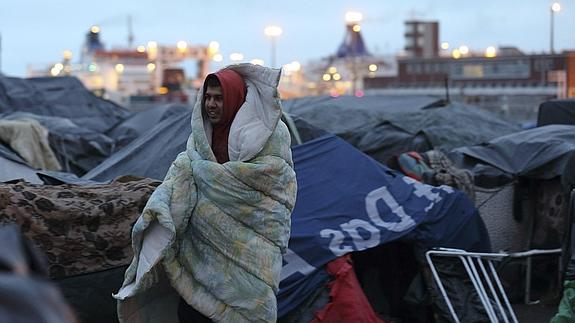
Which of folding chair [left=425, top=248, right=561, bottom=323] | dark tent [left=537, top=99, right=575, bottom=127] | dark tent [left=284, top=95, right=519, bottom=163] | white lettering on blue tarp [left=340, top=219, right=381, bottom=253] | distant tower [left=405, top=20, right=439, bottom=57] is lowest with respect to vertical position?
folding chair [left=425, top=248, right=561, bottom=323]

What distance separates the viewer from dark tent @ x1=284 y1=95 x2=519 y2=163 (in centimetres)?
1141

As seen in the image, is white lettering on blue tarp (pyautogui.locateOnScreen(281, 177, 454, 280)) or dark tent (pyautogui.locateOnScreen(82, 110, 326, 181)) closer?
white lettering on blue tarp (pyautogui.locateOnScreen(281, 177, 454, 280))

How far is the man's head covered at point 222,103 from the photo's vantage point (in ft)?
15.2

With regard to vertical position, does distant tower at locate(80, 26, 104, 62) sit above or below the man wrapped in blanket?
above

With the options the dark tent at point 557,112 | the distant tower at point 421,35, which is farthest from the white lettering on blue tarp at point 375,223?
the distant tower at point 421,35

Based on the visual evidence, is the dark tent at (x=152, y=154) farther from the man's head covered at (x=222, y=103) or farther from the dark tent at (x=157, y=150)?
the man's head covered at (x=222, y=103)

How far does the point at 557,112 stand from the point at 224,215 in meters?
7.42

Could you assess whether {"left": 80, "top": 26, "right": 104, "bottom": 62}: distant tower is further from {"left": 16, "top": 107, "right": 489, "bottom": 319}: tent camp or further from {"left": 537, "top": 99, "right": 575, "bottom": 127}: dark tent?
{"left": 16, "top": 107, "right": 489, "bottom": 319}: tent camp

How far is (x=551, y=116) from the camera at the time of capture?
11.1m

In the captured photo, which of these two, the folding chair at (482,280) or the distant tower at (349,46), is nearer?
the folding chair at (482,280)

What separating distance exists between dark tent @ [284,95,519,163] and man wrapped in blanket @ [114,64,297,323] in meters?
6.36

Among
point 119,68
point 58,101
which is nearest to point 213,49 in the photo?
point 119,68

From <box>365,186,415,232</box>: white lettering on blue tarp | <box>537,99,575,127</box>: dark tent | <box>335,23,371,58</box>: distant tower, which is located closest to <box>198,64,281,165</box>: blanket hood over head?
<box>365,186,415,232</box>: white lettering on blue tarp

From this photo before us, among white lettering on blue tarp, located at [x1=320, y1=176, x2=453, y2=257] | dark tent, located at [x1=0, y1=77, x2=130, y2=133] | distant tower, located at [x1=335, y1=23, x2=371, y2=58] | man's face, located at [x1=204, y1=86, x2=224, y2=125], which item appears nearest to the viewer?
man's face, located at [x1=204, y1=86, x2=224, y2=125]
